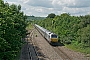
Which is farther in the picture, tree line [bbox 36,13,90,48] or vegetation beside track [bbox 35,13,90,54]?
tree line [bbox 36,13,90,48]

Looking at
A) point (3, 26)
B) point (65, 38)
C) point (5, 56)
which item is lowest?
point (65, 38)

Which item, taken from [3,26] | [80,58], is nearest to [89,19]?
[80,58]

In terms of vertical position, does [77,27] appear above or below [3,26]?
below

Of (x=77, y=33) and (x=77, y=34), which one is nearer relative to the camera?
(x=77, y=34)

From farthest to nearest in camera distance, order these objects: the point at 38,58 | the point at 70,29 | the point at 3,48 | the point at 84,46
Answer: the point at 70,29, the point at 84,46, the point at 38,58, the point at 3,48

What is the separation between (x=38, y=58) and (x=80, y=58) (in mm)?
5874

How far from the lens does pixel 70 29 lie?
178ft

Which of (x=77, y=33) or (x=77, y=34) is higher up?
(x=77, y=33)

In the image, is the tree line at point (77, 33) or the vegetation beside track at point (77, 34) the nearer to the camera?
the vegetation beside track at point (77, 34)

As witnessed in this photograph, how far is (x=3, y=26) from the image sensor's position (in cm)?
1644

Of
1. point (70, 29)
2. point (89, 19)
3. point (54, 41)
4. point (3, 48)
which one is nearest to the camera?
point (3, 48)

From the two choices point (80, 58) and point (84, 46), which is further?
point (84, 46)

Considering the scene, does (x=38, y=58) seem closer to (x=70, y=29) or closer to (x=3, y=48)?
(x=3, y=48)

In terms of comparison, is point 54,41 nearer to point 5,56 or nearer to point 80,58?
point 80,58
